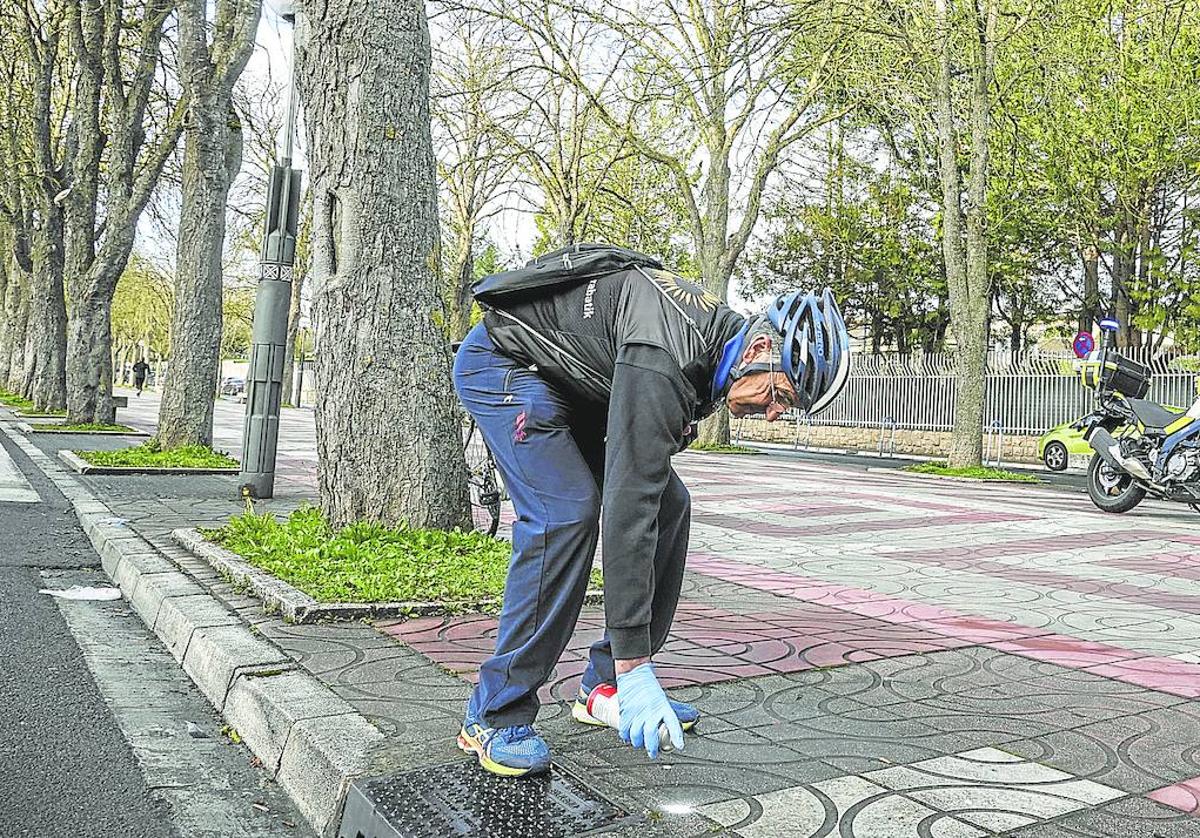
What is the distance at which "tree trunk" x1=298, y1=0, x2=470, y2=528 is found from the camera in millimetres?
6355

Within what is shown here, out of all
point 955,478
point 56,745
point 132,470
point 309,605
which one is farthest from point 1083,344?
point 56,745

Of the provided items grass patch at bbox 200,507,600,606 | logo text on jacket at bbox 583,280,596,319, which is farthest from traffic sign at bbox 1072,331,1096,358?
logo text on jacket at bbox 583,280,596,319

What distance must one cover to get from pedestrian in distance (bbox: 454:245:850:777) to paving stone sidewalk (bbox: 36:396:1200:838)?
31 cm

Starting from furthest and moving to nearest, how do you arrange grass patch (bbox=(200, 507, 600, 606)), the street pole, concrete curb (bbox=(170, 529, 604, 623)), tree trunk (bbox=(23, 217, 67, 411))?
tree trunk (bbox=(23, 217, 67, 411)) < the street pole < grass patch (bbox=(200, 507, 600, 606)) < concrete curb (bbox=(170, 529, 604, 623))

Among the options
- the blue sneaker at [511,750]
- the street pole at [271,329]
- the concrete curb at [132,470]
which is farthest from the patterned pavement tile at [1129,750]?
the concrete curb at [132,470]

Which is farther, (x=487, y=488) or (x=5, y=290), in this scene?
(x=5, y=290)

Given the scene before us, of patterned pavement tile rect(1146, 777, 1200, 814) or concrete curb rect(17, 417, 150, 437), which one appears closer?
patterned pavement tile rect(1146, 777, 1200, 814)

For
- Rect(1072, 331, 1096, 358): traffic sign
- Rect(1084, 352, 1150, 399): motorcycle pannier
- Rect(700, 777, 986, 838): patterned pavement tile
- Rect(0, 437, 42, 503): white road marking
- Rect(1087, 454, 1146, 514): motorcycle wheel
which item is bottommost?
Rect(0, 437, 42, 503): white road marking

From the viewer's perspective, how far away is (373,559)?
5746 millimetres

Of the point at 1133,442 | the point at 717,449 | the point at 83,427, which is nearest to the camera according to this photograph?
the point at 1133,442

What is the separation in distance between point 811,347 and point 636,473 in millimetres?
575

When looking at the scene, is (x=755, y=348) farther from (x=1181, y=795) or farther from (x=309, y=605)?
(x=309, y=605)

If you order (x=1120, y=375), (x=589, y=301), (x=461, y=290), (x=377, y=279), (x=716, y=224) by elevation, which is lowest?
(x=589, y=301)

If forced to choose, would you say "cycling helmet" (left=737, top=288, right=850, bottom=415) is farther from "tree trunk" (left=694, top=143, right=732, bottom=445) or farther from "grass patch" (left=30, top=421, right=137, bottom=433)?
"tree trunk" (left=694, top=143, right=732, bottom=445)
